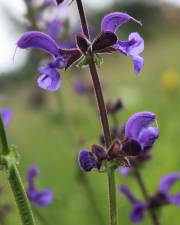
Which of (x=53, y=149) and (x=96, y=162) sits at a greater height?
(x=53, y=149)

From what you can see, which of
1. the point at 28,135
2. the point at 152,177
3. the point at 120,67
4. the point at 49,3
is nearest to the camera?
the point at 49,3

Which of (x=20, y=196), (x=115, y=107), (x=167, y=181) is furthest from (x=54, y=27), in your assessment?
(x=20, y=196)

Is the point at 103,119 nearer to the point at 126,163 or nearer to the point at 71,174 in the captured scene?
the point at 126,163

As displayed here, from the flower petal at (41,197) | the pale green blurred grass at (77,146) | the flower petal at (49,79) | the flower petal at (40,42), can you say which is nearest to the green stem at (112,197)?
the flower petal at (49,79)

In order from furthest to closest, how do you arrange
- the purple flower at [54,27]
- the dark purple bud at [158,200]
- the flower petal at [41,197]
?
1. the purple flower at [54,27]
2. the dark purple bud at [158,200]
3. the flower petal at [41,197]

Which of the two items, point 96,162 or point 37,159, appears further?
point 37,159

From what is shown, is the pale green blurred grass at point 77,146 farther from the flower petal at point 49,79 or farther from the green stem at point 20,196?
the green stem at point 20,196

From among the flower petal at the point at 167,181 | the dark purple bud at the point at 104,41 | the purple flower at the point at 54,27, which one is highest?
the purple flower at the point at 54,27

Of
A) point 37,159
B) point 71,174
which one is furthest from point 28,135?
point 71,174
